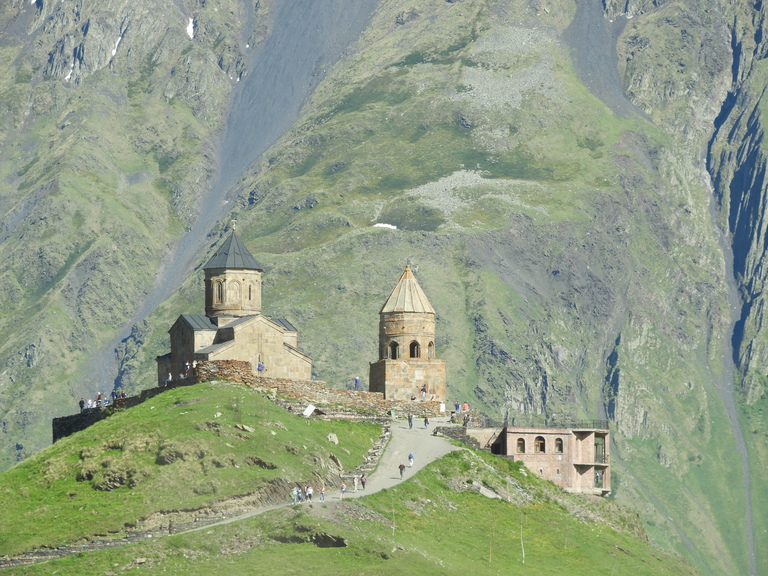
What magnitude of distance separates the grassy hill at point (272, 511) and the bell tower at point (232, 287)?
72.5 feet

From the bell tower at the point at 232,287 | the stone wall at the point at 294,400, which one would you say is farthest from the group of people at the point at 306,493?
the bell tower at the point at 232,287

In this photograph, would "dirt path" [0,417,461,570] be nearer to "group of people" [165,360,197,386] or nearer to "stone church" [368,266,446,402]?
"stone church" [368,266,446,402]

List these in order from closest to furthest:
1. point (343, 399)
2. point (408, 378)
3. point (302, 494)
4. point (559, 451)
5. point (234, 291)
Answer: point (302, 494) < point (343, 399) < point (559, 451) < point (408, 378) < point (234, 291)

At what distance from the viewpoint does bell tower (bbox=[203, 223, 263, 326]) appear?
12600 centimetres

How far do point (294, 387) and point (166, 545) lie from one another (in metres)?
31.5

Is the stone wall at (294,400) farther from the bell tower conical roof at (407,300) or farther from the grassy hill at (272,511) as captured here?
the bell tower conical roof at (407,300)

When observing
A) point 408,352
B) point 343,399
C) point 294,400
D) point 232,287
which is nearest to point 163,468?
point 294,400

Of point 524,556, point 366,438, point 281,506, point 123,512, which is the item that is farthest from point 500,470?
point 123,512

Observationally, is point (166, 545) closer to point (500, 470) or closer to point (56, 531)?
point (56, 531)

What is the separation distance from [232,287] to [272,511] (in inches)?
1770

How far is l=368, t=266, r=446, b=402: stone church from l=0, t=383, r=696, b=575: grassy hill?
45.7 feet

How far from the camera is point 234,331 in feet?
385

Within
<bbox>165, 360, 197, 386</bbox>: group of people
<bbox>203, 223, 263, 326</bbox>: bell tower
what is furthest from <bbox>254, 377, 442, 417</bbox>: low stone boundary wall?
<bbox>203, 223, 263, 326</bbox>: bell tower

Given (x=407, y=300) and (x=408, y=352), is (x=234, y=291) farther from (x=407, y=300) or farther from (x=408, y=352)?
(x=408, y=352)
